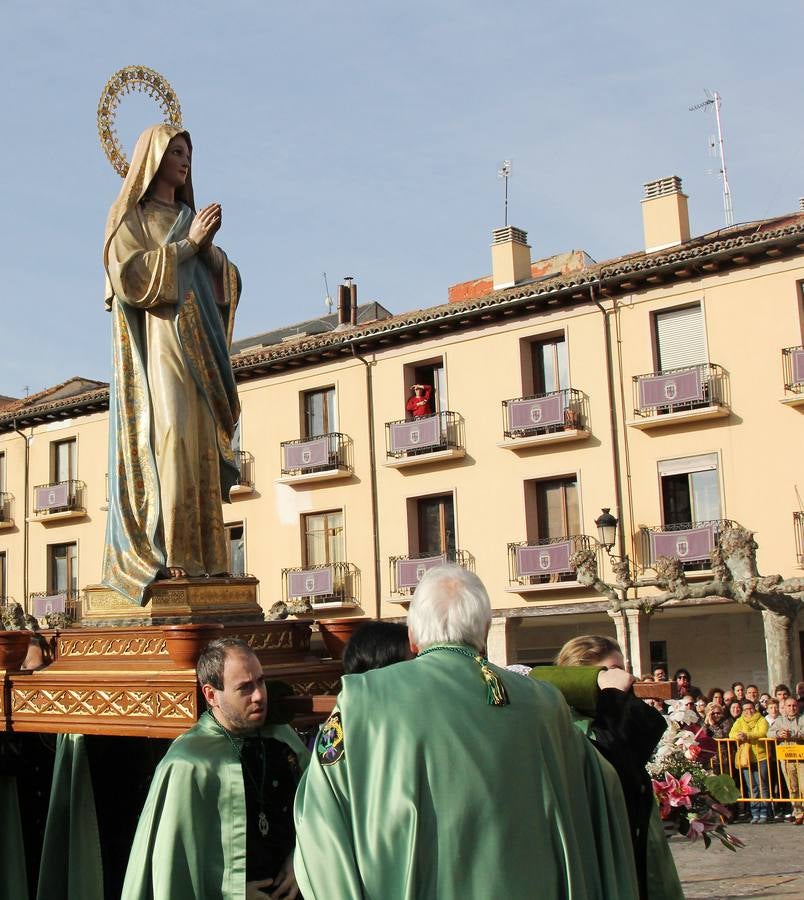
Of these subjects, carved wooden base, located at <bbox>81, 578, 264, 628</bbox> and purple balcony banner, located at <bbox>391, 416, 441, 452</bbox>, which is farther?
purple balcony banner, located at <bbox>391, 416, 441, 452</bbox>

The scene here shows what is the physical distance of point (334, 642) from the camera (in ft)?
18.1

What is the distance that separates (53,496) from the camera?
33531 millimetres

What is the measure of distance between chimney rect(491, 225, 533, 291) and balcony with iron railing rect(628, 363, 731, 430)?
238 inches

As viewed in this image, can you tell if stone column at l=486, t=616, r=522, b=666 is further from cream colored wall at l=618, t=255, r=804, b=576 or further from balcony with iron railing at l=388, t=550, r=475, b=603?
cream colored wall at l=618, t=255, r=804, b=576

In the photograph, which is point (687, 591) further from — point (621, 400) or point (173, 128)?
point (173, 128)

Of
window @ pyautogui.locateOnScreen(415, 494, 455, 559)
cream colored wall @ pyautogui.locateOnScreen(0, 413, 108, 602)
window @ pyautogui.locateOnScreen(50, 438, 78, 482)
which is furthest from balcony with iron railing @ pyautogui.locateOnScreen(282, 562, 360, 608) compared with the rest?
window @ pyautogui.locateOnScreen(50, 438, 78, 482)

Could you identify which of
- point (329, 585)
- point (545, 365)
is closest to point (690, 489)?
point (545, 365)

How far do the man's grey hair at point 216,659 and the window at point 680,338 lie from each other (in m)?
21.6

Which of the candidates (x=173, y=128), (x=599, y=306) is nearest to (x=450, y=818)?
(x=173, y=128)

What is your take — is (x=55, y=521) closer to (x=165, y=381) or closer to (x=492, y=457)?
(x=492, y=457)

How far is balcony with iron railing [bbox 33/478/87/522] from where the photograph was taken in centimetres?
3316

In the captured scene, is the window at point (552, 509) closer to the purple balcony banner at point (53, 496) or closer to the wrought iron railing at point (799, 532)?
the wrought iron railing at point (799, 532)

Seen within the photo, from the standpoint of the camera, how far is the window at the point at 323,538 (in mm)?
29344

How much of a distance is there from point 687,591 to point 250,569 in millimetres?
11912
